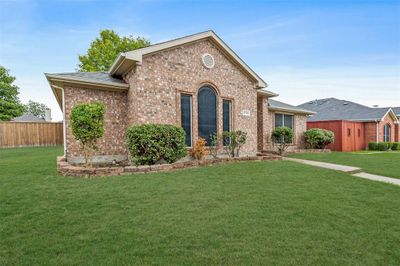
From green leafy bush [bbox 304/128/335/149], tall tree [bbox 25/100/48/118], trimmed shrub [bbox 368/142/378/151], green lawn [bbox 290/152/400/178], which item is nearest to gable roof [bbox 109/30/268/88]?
green lawn [bbox 290/152/400/178]

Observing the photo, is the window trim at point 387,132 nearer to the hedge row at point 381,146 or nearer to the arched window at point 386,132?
the arched window at point 386,132

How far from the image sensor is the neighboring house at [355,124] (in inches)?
730

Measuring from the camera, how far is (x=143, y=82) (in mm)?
8945

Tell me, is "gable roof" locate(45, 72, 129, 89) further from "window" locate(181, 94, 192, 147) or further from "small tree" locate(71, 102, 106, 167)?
"window" locate(181, 94, 192, 147)

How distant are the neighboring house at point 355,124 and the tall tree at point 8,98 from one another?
33.1 metres

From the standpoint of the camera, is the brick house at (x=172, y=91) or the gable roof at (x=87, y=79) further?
the brick house at (x=172, y=91)

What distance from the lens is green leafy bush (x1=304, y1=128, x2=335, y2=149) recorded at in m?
16.2

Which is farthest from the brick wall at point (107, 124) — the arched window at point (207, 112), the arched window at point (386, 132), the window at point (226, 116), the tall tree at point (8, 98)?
the tall tree at point (8, 98)

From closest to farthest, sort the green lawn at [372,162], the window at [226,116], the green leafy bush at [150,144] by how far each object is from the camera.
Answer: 1. the green leafy bush at [150,144]
2. the green lawn at [372,162]
3. the window at [226,116]

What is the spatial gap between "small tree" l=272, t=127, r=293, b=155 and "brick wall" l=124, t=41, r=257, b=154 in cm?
287

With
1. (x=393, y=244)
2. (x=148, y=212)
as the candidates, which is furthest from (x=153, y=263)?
(x=393, y=244)

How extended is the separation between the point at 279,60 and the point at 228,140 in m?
10.8

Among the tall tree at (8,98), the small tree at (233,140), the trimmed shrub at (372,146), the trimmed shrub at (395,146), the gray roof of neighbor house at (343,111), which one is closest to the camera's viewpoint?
the small tree at (233,140)

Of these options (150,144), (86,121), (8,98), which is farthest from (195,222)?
(8,98)
